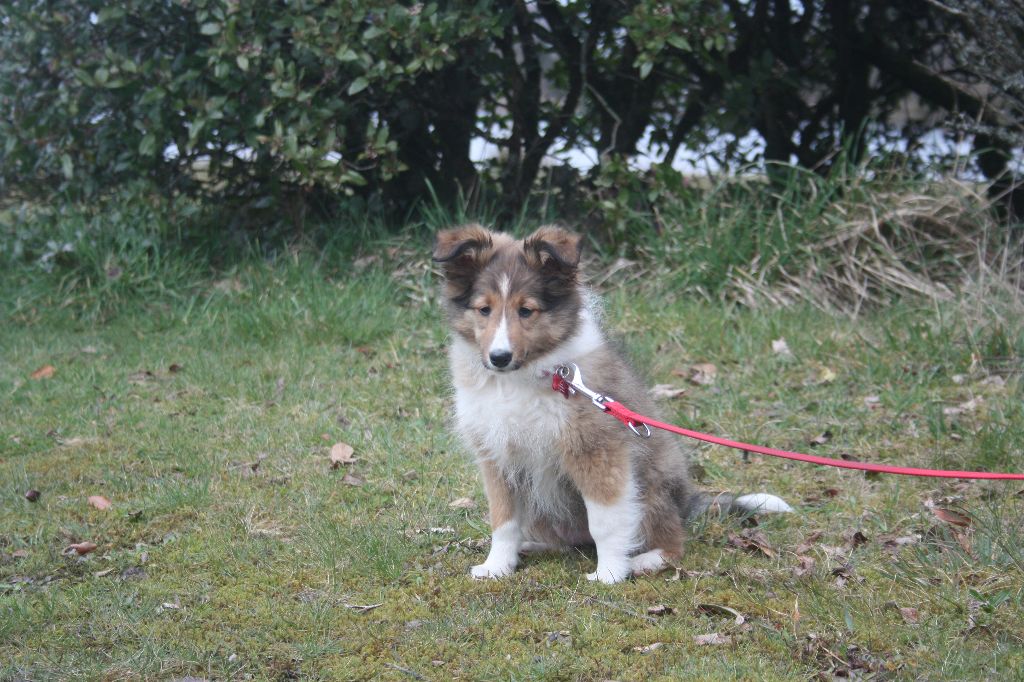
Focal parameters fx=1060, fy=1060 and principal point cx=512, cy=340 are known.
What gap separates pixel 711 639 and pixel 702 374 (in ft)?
10.9

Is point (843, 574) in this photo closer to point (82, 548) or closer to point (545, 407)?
point (545, 407)

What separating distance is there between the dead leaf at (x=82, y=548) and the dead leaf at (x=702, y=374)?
12.4ft

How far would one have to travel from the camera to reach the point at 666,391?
6.65m

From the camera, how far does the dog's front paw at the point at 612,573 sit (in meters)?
4.21

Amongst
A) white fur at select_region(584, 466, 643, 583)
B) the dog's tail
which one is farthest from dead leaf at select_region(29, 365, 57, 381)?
the dog's tail

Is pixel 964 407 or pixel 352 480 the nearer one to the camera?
pixel 352 480

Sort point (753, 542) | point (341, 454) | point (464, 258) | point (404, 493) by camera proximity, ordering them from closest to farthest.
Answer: point (464, 258)
point (753, 542)
point (404, 493)
point (341, 454)

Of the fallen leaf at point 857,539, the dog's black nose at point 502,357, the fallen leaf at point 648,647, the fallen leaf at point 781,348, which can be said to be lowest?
the fallen leaf at point 648,647

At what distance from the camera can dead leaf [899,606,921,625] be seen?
3.79 metres

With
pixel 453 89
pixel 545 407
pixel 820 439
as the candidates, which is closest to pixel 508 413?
pixel 545 407

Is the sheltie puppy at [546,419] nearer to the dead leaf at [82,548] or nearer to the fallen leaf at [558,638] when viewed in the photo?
the fallen leaf at [558,638]

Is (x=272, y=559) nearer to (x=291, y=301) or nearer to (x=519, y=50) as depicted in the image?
(x=291, y=301)

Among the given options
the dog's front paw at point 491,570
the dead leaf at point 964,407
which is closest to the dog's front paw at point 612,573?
the dog's front paw at point 491,570

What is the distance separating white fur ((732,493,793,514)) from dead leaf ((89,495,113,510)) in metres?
2.96
